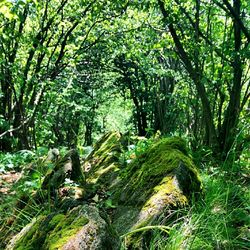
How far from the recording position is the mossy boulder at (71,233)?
2.30 metres

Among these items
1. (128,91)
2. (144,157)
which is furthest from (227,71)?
(128,91)

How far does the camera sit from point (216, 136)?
20.4ft

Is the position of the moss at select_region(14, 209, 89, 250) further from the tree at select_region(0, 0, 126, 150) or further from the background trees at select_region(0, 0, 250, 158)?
the tree at select_region(0, 0, 126, 150)

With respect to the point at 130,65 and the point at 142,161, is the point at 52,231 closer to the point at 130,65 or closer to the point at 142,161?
the point at 142,161

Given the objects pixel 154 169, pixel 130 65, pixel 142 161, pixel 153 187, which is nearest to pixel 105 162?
pixel 142 161

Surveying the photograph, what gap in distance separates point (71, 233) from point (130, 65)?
599 inches

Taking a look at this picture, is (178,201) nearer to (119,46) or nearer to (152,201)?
(152,201)

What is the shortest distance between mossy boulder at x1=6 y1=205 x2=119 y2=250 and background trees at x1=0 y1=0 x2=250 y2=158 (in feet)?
5.95

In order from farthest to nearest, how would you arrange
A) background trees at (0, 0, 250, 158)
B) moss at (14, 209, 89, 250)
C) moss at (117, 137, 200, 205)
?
background trees at (0, 0, 250, 158) < moss at (117, 137, 200, 205) < moss at (14, 209, 89, 250)

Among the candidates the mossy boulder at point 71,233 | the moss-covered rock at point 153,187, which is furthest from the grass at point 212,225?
the mossy boulder at point 71,233

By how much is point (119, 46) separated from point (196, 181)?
9504 mm

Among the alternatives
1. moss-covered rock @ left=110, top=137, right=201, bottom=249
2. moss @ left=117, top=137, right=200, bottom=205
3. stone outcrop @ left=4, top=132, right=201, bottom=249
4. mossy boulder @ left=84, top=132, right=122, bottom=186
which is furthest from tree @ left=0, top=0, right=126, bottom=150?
moss-covered rock @ left=110, top=137, right=201, bottom=249

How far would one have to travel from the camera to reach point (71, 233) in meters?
2.39

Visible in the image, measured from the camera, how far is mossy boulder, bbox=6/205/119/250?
7.55 ft
